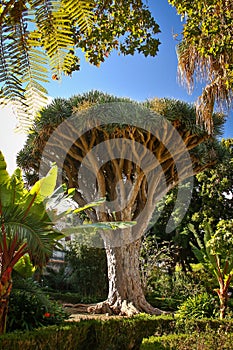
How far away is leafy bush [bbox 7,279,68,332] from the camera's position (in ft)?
19.9

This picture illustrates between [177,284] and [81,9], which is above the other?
[177,284]

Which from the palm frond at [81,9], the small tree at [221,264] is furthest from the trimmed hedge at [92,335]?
the palm frond at [81,9]

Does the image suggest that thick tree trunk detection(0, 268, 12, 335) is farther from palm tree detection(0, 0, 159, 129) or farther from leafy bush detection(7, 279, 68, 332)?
palm tree detection(0, 0, 159, 129)

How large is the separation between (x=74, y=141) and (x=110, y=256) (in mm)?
3604

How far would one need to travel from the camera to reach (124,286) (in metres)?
11.0

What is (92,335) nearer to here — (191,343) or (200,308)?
(191,343)

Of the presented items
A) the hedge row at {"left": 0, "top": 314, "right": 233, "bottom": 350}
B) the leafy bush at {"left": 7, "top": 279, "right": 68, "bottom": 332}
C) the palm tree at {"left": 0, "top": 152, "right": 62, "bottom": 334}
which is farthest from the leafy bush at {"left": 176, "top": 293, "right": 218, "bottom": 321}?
the palm tree at {"left": 0, "top": 152, "right": 62, "bottom": 334}

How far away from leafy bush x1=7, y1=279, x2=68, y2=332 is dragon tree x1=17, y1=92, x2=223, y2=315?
13.9 feet

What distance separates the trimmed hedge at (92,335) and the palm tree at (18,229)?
2.49 feet

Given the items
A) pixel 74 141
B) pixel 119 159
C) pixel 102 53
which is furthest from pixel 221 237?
pixel 102 53

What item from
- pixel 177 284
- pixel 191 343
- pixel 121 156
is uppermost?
pixel 121 156

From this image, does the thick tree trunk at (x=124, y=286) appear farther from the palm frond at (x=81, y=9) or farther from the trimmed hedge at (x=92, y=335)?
the palm frond at (x=81, y=9)

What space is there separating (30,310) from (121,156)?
6111mm

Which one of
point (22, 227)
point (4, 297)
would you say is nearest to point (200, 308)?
point (4, 297)
